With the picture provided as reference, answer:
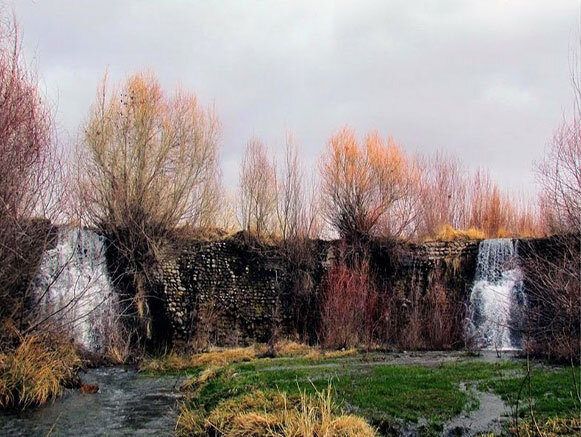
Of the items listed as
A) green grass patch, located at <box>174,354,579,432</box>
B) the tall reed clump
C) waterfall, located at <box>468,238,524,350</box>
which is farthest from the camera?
waterfall, located at <box>468,238,524,350</box>

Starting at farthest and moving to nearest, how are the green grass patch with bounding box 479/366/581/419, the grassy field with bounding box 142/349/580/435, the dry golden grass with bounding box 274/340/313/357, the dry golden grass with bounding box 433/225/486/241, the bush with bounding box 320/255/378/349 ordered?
the dry golden grass with bounding box 433/225/486/241, the bush with bounding box 320/255/378/349, the dry golden grass with bounding box 274/340/313/357, the grassy field with bounding box 142/349/580/435, the green grass patch with bounding box 479/366/581/419

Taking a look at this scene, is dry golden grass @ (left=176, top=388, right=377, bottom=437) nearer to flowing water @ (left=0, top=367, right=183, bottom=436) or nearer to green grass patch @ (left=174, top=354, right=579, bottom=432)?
green grass patch @ (left=174, top=354, right=579, bottom=432)

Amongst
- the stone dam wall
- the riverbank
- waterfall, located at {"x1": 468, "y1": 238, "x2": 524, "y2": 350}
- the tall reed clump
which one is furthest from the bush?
the tall reed clump

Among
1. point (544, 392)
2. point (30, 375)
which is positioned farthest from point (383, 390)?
point (30, 375)

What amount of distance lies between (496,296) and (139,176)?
13.8m

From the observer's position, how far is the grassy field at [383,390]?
8.95 metres

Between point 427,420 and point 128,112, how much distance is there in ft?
56.9

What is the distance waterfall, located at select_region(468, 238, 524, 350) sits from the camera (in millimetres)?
20375

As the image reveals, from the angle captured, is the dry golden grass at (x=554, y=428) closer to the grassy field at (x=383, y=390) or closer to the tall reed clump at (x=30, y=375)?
the grassy field at (x=383, y=390)

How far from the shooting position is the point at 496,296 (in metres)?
21.7

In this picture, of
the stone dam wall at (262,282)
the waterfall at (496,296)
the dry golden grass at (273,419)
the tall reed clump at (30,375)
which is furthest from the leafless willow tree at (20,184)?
the waterfall at (496,296)

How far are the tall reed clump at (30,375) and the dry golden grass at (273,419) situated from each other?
135 inches

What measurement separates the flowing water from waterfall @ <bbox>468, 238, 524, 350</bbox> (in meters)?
11.3

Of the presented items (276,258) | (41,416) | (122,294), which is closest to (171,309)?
(122,294)
